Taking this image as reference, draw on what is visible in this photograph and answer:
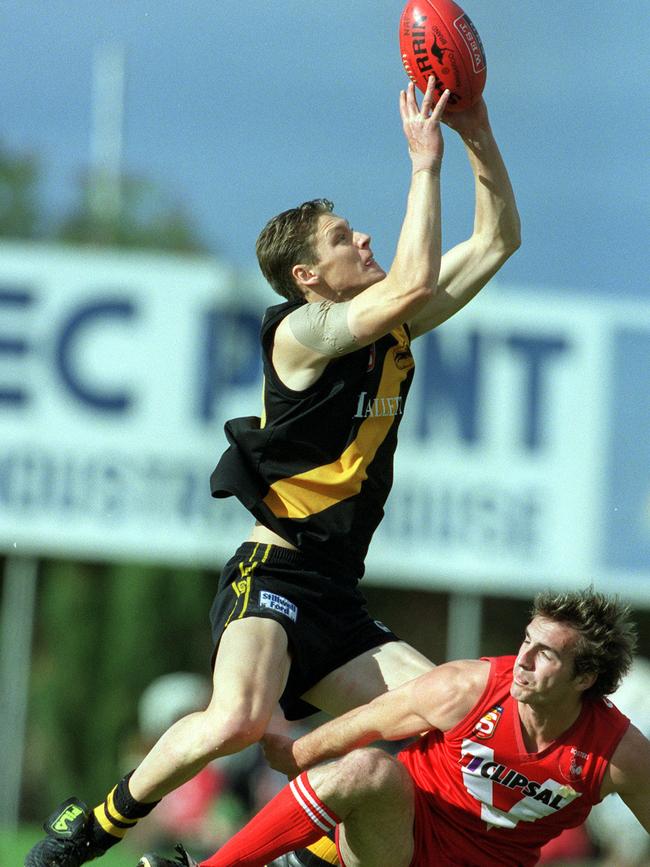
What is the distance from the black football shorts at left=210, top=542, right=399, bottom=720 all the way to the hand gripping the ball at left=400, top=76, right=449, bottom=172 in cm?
145

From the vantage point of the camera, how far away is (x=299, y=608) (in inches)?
206

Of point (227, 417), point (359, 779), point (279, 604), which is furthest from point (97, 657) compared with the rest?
point (359, 779)

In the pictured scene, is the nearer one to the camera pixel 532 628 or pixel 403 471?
pixel 532 628

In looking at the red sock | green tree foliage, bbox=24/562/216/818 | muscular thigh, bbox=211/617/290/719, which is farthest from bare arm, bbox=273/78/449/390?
green tree foliage, bbox=24/562/216/818

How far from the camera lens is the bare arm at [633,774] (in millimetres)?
4906

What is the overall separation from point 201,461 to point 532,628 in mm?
8046

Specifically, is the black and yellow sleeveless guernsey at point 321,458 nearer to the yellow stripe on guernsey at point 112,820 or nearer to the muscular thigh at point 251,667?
the muscular thigh at point 251,667

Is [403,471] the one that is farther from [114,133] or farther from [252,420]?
[252,420]

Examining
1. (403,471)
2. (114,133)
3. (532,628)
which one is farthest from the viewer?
→ (114,133)

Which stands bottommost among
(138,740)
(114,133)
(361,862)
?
(138,740)

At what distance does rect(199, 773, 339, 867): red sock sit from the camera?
4977 millimetres

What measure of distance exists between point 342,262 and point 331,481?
79 cm

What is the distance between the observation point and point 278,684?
16.6ft

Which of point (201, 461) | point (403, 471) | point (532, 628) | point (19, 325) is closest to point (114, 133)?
point (19, 325)
